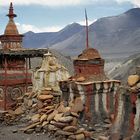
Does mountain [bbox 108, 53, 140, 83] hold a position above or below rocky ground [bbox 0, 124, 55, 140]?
above

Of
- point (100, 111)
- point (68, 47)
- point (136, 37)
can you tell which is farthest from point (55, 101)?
point (68, 47)

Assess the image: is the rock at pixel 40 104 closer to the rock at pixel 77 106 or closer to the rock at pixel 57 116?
the rock at pixel 57 116

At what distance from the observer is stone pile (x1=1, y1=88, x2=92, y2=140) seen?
19.5 meters

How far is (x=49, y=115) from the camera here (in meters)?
21.8

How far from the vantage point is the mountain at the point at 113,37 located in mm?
143375

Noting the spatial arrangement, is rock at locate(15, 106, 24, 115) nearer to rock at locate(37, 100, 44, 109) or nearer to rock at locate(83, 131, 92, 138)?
rock at locate(37, 100, 44, 109)

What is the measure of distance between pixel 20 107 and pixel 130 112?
11.9 meters

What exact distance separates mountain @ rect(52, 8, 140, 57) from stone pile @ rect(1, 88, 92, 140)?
107 m

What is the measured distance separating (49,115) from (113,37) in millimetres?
139139

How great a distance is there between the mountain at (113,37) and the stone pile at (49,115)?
107312mm

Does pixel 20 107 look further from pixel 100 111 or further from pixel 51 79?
pixel 100 111

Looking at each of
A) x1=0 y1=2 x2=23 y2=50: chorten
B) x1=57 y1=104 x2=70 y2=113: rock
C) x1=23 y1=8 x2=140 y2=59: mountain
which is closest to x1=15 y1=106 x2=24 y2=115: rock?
x1=57 y1=104 x2=70 y2=113: rock

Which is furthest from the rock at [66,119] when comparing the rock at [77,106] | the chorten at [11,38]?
the chorten at [11,38]

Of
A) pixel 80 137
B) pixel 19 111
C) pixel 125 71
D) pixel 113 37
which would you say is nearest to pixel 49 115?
pixel 80 137
